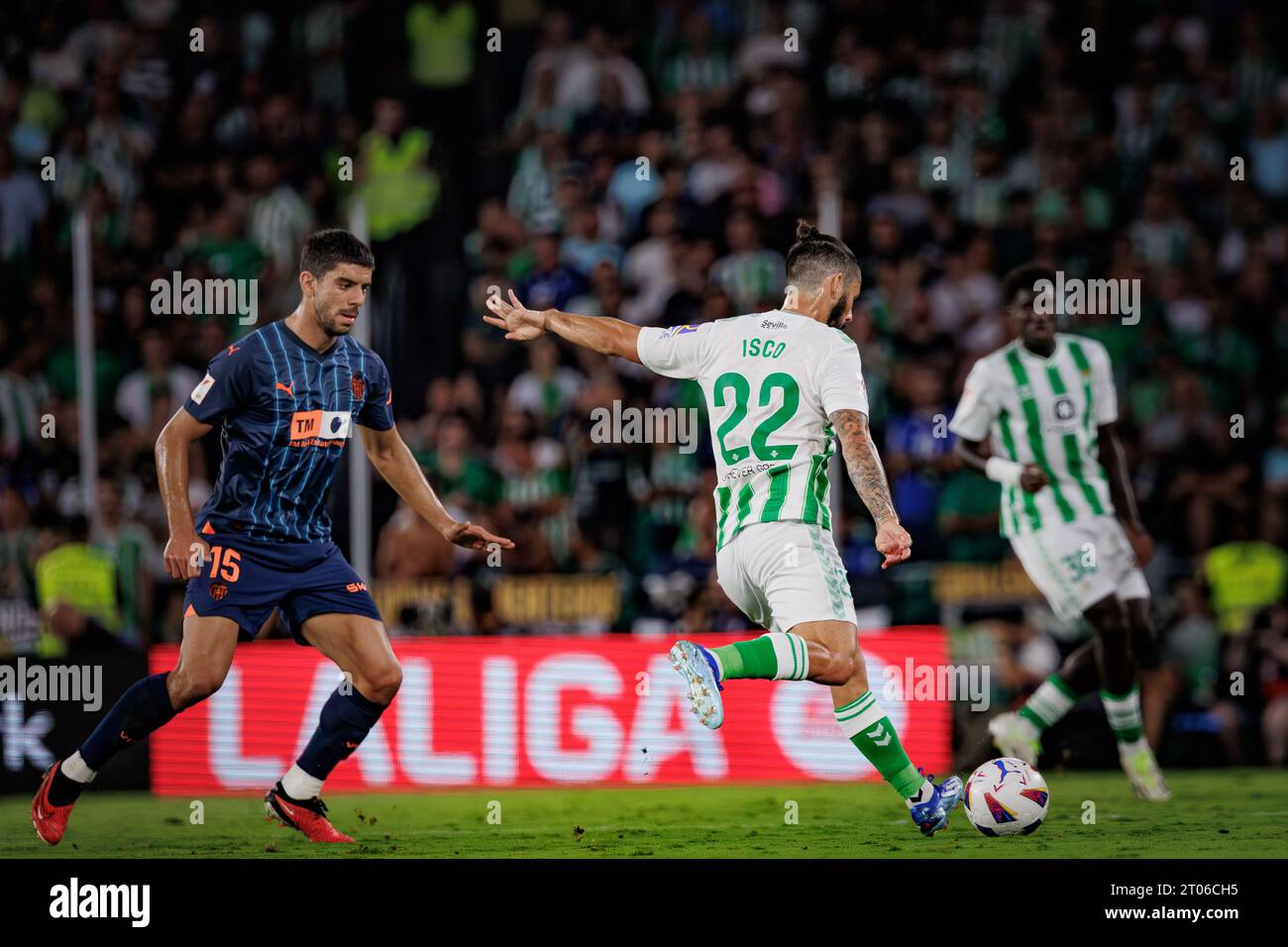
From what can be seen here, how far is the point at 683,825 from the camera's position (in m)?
7.91

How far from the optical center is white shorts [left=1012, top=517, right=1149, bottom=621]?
28.3 feet

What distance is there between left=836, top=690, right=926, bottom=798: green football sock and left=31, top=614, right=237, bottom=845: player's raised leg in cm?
244

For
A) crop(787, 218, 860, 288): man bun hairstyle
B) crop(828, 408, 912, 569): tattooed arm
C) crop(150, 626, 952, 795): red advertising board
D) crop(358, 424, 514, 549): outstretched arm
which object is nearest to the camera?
crop(828, 408, 912, 569): tattooed arm

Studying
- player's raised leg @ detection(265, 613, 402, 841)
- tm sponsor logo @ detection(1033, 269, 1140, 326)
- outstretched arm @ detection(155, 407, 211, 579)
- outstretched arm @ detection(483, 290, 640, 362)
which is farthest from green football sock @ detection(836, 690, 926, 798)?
tm sponsor logo @ detection(1033, 269, 1140, 326)

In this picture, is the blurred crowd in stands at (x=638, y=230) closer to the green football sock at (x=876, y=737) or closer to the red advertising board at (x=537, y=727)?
the red advertising board at (x=537, y=727)

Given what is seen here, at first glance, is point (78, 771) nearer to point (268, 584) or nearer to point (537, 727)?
point (268, 584)

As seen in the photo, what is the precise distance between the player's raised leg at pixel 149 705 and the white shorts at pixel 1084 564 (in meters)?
4.13

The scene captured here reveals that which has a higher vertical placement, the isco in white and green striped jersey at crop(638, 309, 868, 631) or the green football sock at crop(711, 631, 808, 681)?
the isco in white and green striped jersey at crop(638, 309, 868, 631)

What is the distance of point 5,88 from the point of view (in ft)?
47.0

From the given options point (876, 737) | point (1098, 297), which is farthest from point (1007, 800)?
point (1098, 297)

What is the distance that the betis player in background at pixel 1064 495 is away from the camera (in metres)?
8.62

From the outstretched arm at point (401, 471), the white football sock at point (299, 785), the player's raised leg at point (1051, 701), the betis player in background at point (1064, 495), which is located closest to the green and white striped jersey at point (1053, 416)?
the betis player in background at point (1064, 495)

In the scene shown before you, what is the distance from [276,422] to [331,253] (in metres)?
0.71

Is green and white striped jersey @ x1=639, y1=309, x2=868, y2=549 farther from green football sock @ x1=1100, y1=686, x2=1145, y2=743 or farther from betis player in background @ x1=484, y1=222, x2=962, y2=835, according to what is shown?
green football sock @ x1=1100, y1=686, x2=1145, y2=743
